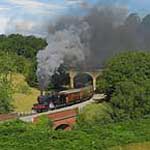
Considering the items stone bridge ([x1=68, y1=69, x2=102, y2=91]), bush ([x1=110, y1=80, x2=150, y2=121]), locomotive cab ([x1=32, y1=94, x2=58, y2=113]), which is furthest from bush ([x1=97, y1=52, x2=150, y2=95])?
stone bridge ([x1=68, y1=69, x2=102, y2=91])

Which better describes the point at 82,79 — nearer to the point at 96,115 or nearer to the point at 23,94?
the point at 23,94

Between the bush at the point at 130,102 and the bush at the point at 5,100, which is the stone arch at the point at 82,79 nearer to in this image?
the bush at the point at 5,100

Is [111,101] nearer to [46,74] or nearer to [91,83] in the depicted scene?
[46,74]

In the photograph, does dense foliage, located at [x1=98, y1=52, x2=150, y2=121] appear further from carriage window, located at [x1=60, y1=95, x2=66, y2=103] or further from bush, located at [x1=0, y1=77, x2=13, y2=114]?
bush, located at [x1=0, y1=77, x2=13, y2=114]

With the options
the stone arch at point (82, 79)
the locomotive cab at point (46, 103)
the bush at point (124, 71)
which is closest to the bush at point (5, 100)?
the locomotive cab at point (46, 103)

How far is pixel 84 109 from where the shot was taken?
166ft

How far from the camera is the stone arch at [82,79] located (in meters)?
84.8

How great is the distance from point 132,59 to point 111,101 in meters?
10.4

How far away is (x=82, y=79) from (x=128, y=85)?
128ft

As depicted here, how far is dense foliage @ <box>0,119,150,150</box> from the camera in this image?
34.3 m

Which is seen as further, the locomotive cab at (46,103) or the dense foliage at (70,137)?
the locomotive cab at (46,103)

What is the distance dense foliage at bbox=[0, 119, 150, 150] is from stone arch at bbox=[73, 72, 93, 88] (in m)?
41.4

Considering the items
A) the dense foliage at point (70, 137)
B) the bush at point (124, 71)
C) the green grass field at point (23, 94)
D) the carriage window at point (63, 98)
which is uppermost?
the bush at point (124, 71)

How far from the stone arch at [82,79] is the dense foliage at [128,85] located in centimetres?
2396
